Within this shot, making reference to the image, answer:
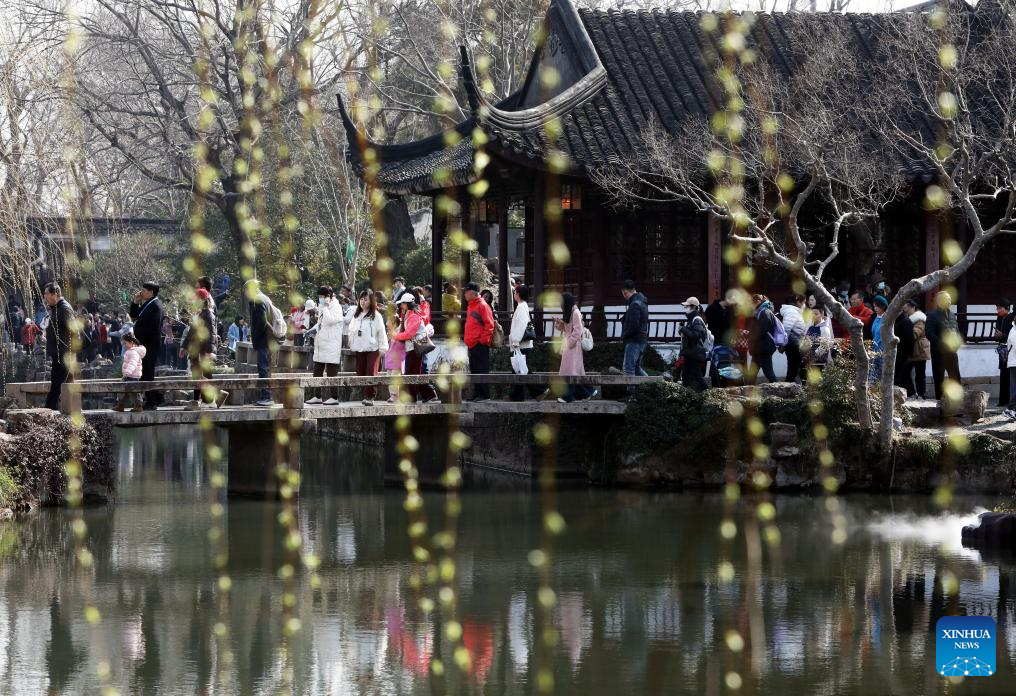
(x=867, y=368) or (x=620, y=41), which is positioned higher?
(x=620, y=41)

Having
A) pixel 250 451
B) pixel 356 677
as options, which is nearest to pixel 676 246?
pixel 250 451

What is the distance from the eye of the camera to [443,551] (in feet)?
46.4

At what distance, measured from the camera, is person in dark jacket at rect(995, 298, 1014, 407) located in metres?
18.4

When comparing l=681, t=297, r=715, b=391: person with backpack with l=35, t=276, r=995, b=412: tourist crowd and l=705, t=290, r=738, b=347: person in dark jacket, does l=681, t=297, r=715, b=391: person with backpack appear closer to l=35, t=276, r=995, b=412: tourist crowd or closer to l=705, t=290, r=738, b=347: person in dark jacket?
l=35, t=276, r=995, b=412: tourist crowd

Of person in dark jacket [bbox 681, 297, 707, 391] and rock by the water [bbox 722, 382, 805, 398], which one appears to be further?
rock by the water [bbox 722, 382, 805, 398]

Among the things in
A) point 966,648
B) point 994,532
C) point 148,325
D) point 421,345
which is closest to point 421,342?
point 421,345

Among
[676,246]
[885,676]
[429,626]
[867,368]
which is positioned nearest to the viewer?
[885,676]

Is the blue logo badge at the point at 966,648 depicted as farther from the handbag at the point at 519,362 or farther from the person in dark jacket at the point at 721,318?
the handbag at the point at 519,362

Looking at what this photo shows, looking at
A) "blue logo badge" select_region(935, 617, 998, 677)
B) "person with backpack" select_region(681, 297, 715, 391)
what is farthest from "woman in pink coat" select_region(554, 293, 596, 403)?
"blue logo badge" select_region(935, 617, 998, 677)

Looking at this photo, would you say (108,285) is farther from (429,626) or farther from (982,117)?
(429,626)

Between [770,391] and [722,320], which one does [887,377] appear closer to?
[770,391]

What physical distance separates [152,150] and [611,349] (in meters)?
17.5

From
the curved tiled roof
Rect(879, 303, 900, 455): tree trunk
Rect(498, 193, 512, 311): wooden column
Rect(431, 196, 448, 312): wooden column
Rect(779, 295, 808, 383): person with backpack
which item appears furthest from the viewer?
Rect(431, 196, 448, 312): wooden column

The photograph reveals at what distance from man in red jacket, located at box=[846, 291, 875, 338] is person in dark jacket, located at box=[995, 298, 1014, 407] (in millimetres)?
1575
